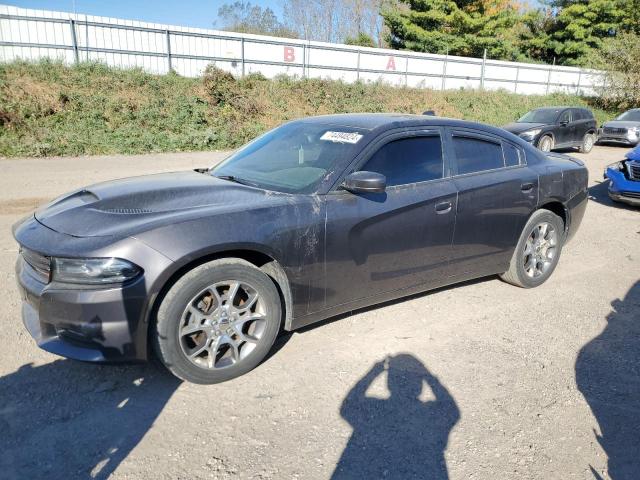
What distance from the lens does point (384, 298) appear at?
386cm

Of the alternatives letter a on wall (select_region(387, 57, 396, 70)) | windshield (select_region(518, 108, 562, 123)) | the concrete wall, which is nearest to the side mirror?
windshield (select_region(518, 108, 562, 123))

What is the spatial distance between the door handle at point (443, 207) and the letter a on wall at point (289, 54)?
2209 cm

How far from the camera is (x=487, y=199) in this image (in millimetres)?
4305

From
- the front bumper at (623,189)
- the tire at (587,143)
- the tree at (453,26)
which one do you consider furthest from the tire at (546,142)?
the tree at (453,26)

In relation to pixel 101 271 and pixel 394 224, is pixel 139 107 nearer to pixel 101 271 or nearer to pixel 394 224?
pixel 394 224

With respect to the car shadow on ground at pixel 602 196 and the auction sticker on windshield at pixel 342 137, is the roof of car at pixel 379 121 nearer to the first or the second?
the auction sticker on windshield at pixel 342 137

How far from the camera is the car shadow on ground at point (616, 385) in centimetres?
264

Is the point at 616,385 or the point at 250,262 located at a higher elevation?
the point at 250,262

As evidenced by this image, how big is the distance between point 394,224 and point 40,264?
2.33m

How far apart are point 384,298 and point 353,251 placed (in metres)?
0.58

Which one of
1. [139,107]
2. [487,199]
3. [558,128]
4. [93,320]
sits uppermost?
[139,107]

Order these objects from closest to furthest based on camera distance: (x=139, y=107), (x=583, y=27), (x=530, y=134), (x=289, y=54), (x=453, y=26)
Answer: (x=530, y=134) → (x=139, y=107) → (x=289, y=54) → (x=453, y=26) → (x=583, y=27)

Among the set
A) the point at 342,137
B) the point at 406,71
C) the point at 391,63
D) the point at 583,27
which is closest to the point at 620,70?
the point at 406,71

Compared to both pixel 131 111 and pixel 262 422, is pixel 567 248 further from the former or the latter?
pixel 131 111
